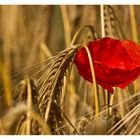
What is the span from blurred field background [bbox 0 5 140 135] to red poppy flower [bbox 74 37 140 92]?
0.02 meters

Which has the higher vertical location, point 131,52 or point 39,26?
point 39,26

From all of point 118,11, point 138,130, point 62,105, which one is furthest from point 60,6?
point 138,130

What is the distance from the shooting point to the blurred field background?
1.21 m

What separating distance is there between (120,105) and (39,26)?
386 millimetres

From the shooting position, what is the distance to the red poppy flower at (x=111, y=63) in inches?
48.0

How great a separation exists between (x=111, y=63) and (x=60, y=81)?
0.60 feet

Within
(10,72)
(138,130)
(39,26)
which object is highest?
(39,26)

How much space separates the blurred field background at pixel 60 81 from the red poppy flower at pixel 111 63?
0.08 ft

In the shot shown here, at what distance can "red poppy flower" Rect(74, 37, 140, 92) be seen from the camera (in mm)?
1220

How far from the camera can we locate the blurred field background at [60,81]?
1.21 meters

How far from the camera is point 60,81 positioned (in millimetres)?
1197

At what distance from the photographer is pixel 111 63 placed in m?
1.22

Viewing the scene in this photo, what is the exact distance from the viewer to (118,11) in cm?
126

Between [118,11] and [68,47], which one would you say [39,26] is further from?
[118,11]
